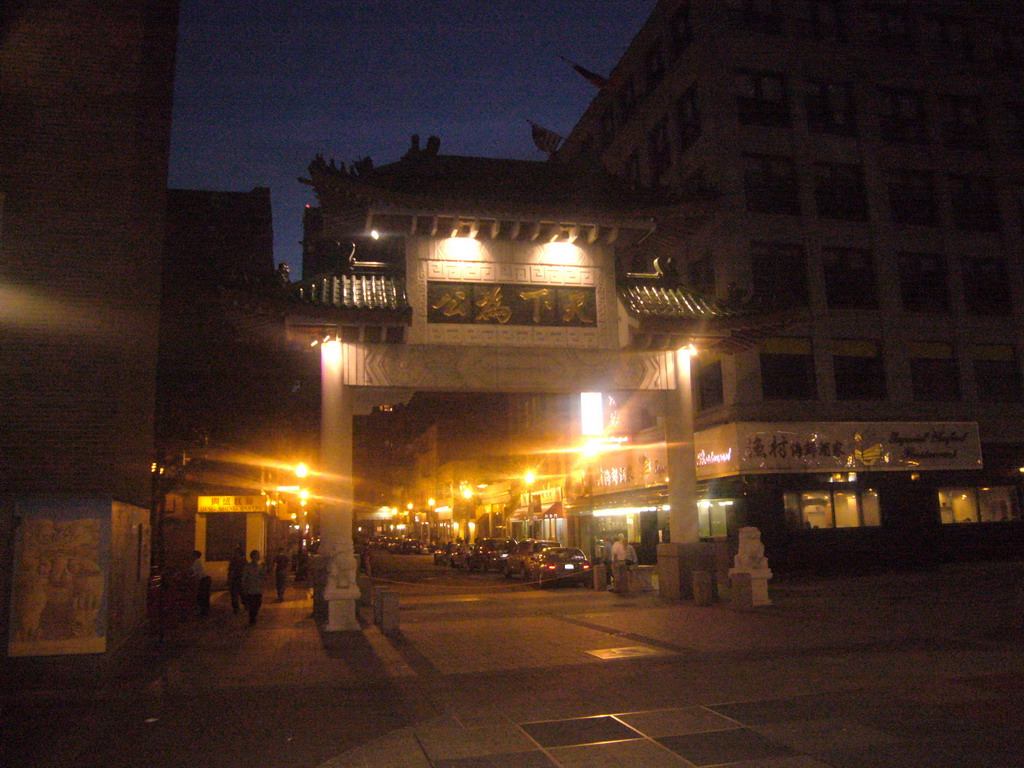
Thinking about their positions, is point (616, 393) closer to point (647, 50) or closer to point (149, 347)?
point (149, 347)

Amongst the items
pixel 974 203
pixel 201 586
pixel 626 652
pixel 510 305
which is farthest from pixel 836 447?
pixel 201 586

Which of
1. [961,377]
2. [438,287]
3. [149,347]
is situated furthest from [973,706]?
[961,377]

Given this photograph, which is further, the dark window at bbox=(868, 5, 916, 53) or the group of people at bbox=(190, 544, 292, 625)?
the dark window at bbox=(868, 5, 916, 53)

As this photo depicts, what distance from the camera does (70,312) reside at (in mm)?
12125

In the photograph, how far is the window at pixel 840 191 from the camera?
102ft

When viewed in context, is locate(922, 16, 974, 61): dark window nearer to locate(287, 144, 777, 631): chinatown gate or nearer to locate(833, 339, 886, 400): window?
locate(833, 339, 886, 400): window

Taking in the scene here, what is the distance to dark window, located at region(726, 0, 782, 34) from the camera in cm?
3084

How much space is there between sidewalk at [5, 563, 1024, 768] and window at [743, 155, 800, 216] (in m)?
16.7

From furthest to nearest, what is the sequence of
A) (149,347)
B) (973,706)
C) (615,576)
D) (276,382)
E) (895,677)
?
(615,576) < (276,382) < (149,347) < (895,677) < (973,706)

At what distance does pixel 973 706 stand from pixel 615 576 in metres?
15.9

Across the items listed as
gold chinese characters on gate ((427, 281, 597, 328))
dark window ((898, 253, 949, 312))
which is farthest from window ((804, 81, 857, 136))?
gold chinese characters on gate ((427, 281, 597, 328))

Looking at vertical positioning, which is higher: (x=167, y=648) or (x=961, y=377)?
(x=961, y=377)

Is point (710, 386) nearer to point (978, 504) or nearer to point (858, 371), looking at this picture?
point (858, 371)

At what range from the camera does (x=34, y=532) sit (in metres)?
11.3
